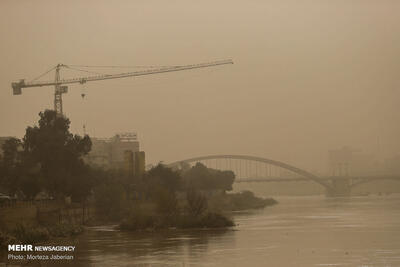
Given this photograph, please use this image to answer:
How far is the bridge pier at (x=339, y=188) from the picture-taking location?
165 meters

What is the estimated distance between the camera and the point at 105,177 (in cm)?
7081

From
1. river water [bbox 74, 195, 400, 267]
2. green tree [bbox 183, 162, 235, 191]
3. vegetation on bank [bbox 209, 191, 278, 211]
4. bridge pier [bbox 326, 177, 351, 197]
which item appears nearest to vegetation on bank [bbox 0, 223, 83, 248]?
river water [bbox 74, 195, 400, 267]

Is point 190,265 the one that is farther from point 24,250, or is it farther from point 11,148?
point 11,148

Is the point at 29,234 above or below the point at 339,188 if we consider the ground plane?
below

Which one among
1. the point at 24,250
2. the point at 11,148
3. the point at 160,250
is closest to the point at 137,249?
the point at 160,250

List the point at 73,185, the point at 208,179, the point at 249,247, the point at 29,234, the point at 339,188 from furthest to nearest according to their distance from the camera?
the point at 339,188, the point at 208,179, the point at 73,185, the point at 29,234, the point at 249,247

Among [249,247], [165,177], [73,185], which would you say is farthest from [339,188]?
[249,247]

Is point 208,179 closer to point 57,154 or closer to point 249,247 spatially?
point 57,154

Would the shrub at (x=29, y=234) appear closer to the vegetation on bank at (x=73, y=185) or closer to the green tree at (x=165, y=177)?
the vegetation on bank at (x=73, y=185)

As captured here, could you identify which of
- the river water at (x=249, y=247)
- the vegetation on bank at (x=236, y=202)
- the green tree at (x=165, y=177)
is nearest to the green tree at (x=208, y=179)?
the vegetation on bank at (x=236, y=202)

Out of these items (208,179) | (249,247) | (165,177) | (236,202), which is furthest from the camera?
(236,202)

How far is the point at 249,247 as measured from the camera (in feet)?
130

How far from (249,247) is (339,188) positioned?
130358mm

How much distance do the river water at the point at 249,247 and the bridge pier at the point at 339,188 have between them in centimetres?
11152
